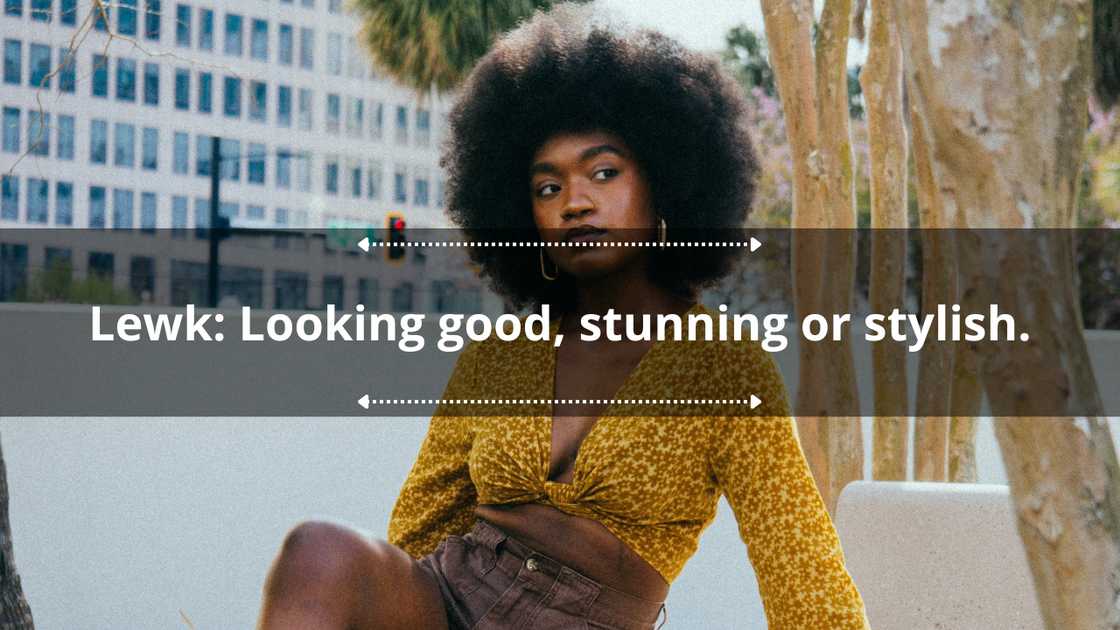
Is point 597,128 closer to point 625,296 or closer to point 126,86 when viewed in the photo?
point 625,296

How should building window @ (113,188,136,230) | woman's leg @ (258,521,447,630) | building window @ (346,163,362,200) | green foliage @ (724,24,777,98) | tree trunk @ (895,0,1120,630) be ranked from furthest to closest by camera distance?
1. building window @ (346,163,362,200)
2. building window @ (113,188,136,230)
3. green foliage @ (724,24,777,98)
4. woman's leg @ (258,521,447,630)
5. tree trunk @ (895,0,1120,630)

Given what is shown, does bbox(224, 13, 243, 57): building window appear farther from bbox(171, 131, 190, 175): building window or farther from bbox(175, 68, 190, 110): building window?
bbox(171, 131, 190, 175): building window

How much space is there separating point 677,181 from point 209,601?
436cm

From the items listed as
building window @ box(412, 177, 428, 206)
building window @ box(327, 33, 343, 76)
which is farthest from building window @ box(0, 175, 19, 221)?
building window @ box(412, 177, 428, 206)

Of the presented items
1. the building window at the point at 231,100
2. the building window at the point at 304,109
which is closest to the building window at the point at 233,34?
the building window at the point at 231,100

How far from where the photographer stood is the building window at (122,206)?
43.4m

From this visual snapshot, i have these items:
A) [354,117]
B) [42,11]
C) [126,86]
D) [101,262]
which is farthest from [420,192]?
[42,11]

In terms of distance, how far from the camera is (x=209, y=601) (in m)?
6.03

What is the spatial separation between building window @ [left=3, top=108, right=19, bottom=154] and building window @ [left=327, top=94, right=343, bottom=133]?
32.4 ft

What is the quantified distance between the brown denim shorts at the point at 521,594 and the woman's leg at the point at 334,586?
8cm

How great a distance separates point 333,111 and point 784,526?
4709cm

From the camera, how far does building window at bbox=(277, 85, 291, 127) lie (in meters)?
46.4

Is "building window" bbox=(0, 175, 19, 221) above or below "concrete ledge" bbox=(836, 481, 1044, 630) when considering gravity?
above

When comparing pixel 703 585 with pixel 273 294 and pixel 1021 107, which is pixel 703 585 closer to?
pixel 1021 107
